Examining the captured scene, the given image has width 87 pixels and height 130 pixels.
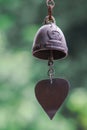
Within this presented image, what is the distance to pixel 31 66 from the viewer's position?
3.82m

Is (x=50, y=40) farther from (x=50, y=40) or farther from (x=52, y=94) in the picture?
(x=52, y=94)

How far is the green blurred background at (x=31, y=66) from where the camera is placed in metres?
3.57

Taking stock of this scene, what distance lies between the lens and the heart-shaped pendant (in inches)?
92.4

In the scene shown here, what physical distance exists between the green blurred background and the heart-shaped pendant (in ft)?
3.78

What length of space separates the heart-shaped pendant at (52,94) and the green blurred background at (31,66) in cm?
115

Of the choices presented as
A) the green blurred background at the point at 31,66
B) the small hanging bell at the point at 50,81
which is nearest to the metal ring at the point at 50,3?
the small hanging bell at the point at 50,81

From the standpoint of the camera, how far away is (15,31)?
13.4ft

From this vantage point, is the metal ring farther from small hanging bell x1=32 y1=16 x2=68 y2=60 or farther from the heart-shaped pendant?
the heart-shaped pendant

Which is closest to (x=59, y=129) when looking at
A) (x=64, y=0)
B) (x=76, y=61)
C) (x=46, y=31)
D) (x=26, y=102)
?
(x=26, y=102)

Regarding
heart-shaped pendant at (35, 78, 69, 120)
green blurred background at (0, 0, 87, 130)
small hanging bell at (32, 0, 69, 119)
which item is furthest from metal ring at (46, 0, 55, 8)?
green blurred background at (0, 0, 87, 130)

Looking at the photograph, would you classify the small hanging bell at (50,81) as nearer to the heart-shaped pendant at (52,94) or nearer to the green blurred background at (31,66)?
the heart-shaped pendant at (52,94)

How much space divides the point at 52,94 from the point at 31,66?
1473mm

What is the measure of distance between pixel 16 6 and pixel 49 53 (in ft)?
5.63

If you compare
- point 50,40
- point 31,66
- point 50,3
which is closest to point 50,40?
point 50,40
